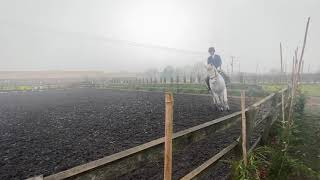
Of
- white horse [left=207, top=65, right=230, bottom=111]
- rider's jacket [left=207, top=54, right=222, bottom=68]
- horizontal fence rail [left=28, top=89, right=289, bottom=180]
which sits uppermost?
rider's jacket [left=207, top=54, right=222, bottom=68]

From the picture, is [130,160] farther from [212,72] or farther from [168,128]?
[212,72]

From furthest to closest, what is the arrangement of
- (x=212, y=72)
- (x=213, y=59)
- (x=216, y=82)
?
(x=213, y=59)
(x=216, y=82)
(x=212, y=72)

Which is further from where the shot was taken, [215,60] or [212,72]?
[215,60]

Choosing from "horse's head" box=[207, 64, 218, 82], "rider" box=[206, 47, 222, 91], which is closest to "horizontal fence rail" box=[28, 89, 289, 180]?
"horse's head" box=[207, 64, 218, 82]

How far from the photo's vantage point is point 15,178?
170 inches

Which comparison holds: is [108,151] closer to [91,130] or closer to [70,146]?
[70,146]

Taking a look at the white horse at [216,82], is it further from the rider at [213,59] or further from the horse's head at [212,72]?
Answer: the rider at [213,59]

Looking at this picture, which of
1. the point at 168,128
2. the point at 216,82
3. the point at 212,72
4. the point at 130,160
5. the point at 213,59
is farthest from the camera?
the point at 213,59

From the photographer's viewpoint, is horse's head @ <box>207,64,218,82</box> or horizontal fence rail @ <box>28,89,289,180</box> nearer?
horizontal fence rail @ <box>28,89,289,180</box>

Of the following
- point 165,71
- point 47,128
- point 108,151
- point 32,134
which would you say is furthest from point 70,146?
point 165,71

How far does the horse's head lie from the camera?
9.75 m

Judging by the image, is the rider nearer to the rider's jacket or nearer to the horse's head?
the rider's jacket

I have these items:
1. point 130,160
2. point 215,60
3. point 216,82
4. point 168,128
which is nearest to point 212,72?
point 216,82

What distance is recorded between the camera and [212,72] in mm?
9820
